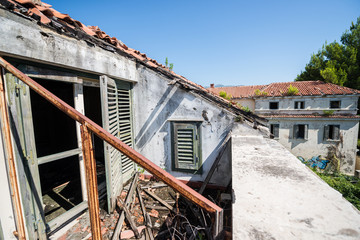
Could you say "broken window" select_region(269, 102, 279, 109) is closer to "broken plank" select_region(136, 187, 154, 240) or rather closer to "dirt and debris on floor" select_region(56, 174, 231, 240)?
"dirt and debris on floor" select_region(56, 174, 231, 240)

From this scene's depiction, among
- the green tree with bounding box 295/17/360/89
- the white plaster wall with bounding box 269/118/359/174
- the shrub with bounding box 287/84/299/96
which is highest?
the green tree with bounding box 295/17/360/89

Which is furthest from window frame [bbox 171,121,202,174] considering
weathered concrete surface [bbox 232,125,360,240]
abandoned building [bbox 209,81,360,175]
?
abandoned building [bbox 209,81,360,175]

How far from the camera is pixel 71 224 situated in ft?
9.66

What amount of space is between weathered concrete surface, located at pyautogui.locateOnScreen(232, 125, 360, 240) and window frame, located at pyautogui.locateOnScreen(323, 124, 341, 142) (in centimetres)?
1848

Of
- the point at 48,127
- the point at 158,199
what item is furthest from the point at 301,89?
the point at 48,127

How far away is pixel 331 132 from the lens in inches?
609

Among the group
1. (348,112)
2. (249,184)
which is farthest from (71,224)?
(348,112)

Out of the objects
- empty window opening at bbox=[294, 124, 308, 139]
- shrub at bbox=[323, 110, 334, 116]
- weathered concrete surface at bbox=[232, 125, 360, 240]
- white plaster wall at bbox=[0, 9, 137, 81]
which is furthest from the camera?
empty window opening at bbox=[294, 124, 308, 139]

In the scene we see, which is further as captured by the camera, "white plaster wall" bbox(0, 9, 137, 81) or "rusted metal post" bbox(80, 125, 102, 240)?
"white plaster wall" bbox(0, 9, 137, 81)

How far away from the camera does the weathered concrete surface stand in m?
0.97

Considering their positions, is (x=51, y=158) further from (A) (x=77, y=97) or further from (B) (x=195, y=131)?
(B) (x=195, y=131)

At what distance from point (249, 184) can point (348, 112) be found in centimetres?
2044

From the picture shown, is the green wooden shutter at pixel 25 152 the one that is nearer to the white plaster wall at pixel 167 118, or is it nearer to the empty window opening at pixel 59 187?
the empty window opening at pixel 59 187

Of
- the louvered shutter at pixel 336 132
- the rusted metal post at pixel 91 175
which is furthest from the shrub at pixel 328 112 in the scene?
the rusted metal post at pixel 91 175
